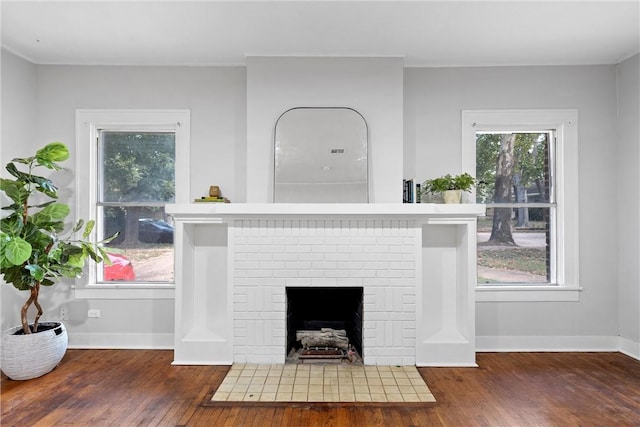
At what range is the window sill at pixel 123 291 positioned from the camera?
348 centimetres

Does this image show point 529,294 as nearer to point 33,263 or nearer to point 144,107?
point 144,107

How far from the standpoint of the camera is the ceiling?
253cm

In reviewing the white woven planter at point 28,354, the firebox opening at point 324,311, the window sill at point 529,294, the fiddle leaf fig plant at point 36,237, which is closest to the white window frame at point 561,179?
the window sill at point 529,294

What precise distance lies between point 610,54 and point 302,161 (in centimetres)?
272

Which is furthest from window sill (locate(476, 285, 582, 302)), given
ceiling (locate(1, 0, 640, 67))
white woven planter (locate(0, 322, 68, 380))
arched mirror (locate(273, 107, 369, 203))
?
white woven planter (locate(0, 322, 68, 380))

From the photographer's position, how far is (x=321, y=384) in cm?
270

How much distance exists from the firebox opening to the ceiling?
6.59 ft

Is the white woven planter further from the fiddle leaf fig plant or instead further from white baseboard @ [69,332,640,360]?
white baseboard @ [69,332,640,360]

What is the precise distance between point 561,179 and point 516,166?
39 cm

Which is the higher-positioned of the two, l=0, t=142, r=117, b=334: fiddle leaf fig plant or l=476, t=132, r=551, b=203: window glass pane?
l=476, t=132, r=551, b=203: window glass pane

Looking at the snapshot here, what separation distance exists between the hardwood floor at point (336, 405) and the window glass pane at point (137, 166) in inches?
55.7

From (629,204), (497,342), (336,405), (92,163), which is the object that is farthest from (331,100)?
(629,204)

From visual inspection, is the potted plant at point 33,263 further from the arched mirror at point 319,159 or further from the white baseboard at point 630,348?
the white baseboard at point 630,348

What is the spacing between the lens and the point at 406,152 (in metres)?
3.50
